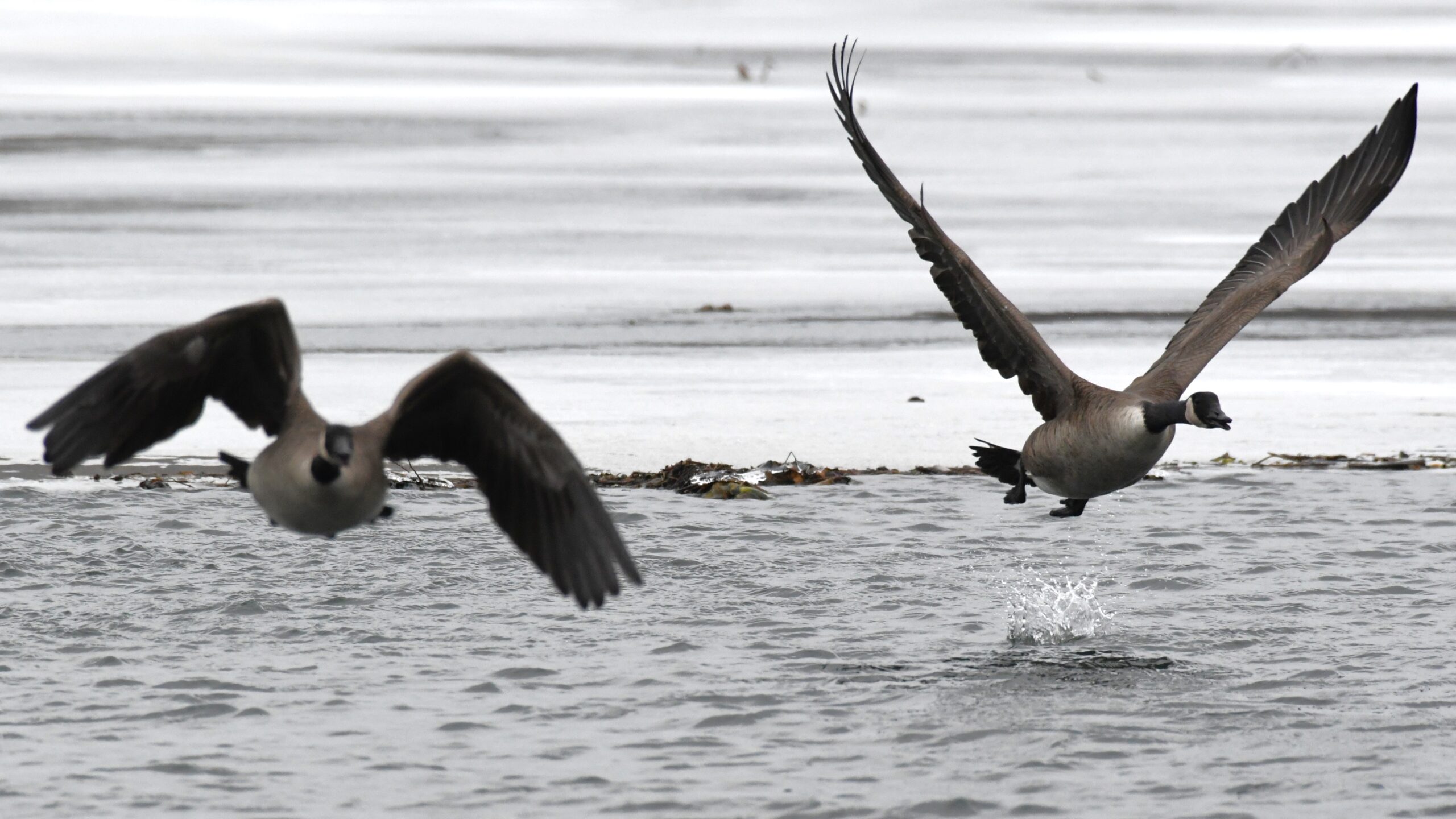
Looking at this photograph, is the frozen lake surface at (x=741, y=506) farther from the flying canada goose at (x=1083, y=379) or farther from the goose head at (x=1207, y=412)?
the goose head at (x=1207, y=412)

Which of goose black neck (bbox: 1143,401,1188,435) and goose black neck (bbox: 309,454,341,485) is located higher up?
goose black neck (bbox: 1143,401,1188,435)

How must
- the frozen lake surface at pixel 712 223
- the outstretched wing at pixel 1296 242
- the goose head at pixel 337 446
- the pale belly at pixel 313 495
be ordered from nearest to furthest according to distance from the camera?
the goose head at pixel 337 446
the pale belly at pixel 313 495
the outstretched wing at pixel 1296 242
the frozen lake surface at pixel 712 223

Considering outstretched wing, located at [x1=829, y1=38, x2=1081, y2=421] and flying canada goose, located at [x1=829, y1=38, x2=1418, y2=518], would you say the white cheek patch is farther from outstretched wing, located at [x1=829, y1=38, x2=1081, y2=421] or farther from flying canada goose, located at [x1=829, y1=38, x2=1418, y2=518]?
outstretched wing, located at [x1=829, y1=38, x2=1081, y2=421]

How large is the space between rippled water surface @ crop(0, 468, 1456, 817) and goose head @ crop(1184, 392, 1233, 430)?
810mm

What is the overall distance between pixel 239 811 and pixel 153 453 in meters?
5.24

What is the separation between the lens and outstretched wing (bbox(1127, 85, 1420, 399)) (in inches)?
341

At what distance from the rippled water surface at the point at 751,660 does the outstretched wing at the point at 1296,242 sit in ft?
3.11

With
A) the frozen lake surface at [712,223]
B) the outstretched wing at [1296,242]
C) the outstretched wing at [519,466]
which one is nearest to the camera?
the outstretched wing at [519,466]

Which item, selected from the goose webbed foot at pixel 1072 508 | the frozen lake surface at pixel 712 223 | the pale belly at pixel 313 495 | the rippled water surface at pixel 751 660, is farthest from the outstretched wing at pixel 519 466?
the frozen lake surface at pixel 712 223

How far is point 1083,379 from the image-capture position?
8.69m

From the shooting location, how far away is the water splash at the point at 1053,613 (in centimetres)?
793

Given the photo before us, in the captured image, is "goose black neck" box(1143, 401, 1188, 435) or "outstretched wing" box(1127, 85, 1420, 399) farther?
"outstretched wing" box(1127, 85, 1420, 399)

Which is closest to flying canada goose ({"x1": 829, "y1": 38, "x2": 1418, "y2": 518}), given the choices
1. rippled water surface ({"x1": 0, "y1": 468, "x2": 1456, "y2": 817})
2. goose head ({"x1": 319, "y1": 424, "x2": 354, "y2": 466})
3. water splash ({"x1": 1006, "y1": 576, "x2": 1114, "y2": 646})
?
water splash ({"x1": 1006, "y1": 576, "x2": 1114, "y2": 646})

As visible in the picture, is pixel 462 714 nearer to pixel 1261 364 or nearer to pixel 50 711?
pixel 50 711
